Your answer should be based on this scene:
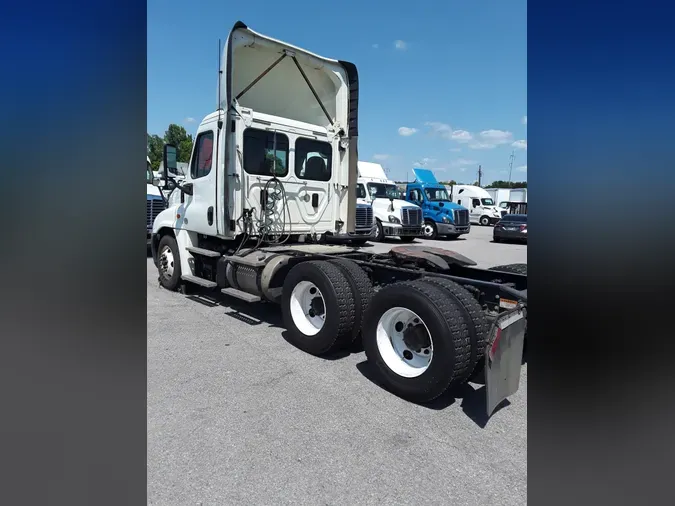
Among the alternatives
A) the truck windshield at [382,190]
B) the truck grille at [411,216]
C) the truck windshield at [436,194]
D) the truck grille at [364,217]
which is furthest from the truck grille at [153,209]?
the truck windshield at [436,194]

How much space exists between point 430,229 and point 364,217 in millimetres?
6196

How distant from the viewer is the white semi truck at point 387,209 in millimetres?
18156

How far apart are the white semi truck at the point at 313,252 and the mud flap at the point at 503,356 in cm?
1

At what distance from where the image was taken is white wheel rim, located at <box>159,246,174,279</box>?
7824 mm

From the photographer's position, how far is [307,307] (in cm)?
511

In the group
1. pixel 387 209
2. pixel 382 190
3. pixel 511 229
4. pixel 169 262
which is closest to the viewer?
pixel 169 262

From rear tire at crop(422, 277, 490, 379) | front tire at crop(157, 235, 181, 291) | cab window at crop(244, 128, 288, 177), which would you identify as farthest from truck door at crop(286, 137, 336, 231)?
rear tire at crop(422, 277, 490, 379)

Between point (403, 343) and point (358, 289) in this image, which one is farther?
point (358, 289)

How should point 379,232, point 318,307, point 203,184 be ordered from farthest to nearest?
point 379,232 → point 203,184 → point 318,307

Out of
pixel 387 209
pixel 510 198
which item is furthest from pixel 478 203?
pixel 387 209

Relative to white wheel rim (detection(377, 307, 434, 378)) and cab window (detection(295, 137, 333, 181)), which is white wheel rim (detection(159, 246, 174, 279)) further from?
white wheel rim (detection(377, 307, 434, 378))

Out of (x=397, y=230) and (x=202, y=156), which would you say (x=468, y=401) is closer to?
(x=202, y=156)

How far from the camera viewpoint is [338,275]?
4.64 meters
